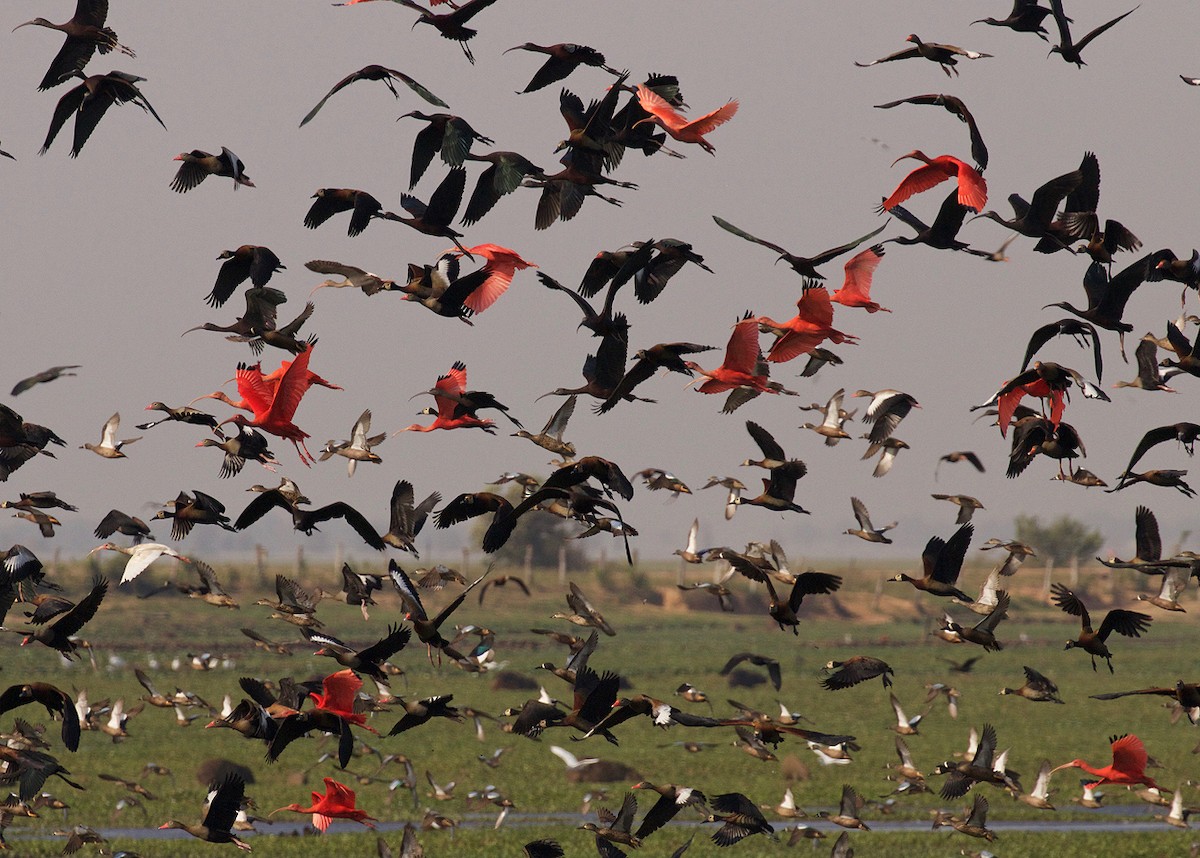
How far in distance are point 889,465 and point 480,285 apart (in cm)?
782

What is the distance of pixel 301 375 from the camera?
1202 centimetres

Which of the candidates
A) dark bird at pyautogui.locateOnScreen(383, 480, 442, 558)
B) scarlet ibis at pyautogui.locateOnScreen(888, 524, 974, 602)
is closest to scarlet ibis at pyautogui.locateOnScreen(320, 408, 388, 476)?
dark bird at pyautogui.locateOnScreen(383, 480, 442, 558)

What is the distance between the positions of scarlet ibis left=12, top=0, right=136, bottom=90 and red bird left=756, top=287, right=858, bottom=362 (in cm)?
662

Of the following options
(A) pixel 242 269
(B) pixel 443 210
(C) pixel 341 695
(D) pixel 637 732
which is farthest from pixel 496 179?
(D) pixel 637 732

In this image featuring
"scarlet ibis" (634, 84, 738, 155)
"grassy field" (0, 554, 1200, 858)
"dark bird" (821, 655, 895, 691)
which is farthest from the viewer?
"grassy field" (0, 554, 1200, 858)

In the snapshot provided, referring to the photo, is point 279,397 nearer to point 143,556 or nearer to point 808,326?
point 143,556

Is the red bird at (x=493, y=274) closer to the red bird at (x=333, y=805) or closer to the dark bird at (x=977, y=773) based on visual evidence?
the red bird at (x=333, y=805)

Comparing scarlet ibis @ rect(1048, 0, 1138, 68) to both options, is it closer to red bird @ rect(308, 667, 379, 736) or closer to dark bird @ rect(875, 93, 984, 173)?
dark bird @ rect(875, 93, 984, 173)

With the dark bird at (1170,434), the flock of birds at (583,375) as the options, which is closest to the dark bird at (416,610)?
the flock of birds at (583,375)

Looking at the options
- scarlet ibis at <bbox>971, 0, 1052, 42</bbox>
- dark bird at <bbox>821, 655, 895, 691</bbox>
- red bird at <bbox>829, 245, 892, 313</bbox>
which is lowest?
dark bird at <bbox>821, 655, 895, 691</bbox>

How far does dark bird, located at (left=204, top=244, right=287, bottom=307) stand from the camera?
47.5 ft

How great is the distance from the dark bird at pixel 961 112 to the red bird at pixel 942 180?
0.99ft

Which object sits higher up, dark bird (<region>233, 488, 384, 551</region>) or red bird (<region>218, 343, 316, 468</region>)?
red bird (<region>218, 343, 316, 468</region>)

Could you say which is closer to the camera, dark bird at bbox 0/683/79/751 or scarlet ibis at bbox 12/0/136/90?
dark bird at bbox 0/683/79/751
